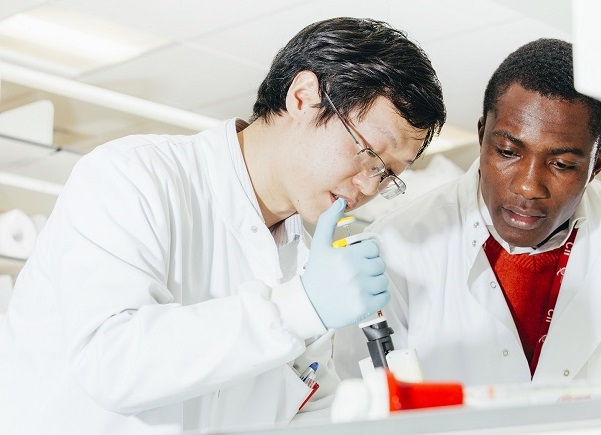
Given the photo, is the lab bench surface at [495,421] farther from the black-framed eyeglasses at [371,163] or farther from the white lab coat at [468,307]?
the white lab coat at [468,307]

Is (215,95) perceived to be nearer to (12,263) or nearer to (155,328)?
(12,263)

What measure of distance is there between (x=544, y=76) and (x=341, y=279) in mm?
765

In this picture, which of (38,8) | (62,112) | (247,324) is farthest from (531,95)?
(62,112)

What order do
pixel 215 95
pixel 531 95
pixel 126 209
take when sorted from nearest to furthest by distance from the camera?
pixel 126 209 < pixel 531 95 < pixel 215 95

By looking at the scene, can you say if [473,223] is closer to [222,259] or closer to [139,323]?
[222,259]

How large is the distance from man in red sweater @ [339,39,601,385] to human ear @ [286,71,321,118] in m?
0.38

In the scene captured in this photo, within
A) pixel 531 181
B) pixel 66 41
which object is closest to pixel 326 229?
pixel 531 181

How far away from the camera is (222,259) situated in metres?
1.57

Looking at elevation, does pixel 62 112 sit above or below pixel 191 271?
below

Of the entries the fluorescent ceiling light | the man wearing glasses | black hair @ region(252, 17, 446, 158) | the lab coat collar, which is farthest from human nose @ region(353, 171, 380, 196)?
the fluorescent ceiling light

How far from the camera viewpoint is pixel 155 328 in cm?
121

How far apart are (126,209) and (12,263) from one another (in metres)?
2.63

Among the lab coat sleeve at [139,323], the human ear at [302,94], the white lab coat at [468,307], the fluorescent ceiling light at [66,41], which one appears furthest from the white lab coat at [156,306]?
the fluorescent ceiling light at [66,41]

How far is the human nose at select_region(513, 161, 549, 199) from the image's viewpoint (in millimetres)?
1707
